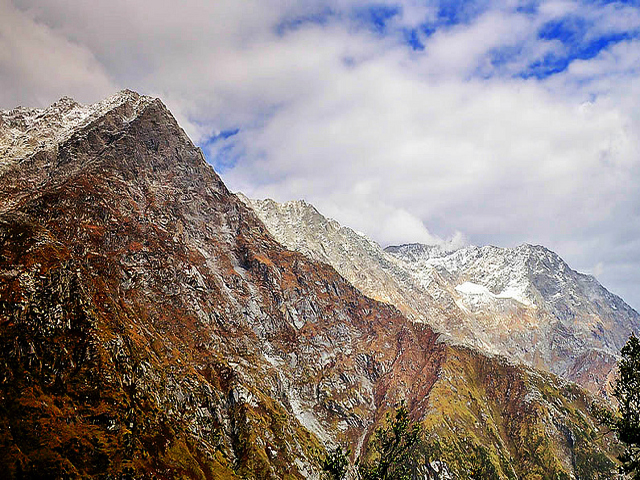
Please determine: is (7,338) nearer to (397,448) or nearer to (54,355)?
(54,355)

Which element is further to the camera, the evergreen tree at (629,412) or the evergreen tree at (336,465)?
the evergreen tree at (336,465)

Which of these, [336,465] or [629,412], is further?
[336,465]

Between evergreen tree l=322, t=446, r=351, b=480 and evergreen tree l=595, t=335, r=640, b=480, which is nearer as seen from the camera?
evergreen tree l=595, t=335, r=640, b=480

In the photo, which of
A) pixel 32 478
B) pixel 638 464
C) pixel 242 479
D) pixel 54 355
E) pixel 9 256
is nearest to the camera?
pixel 638 464

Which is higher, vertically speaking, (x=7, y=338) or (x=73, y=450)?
(x=7, y=338)

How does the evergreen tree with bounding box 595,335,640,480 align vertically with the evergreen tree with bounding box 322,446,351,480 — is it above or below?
above

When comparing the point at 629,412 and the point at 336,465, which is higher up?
the point at 629,412

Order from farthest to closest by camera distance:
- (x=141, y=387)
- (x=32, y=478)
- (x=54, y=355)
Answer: (x=141, y=387) → (x=54, y=355) → (x=32, y=478)

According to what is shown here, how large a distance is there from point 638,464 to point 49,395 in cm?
16261

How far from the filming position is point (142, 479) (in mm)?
147500

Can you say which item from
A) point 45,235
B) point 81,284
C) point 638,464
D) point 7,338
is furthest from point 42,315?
point 638,464

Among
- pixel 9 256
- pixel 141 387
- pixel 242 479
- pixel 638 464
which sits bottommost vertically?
pixel 242 479

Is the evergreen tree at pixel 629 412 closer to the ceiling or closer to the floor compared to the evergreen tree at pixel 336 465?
closer to the ceiling

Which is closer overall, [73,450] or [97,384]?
[73,450]
